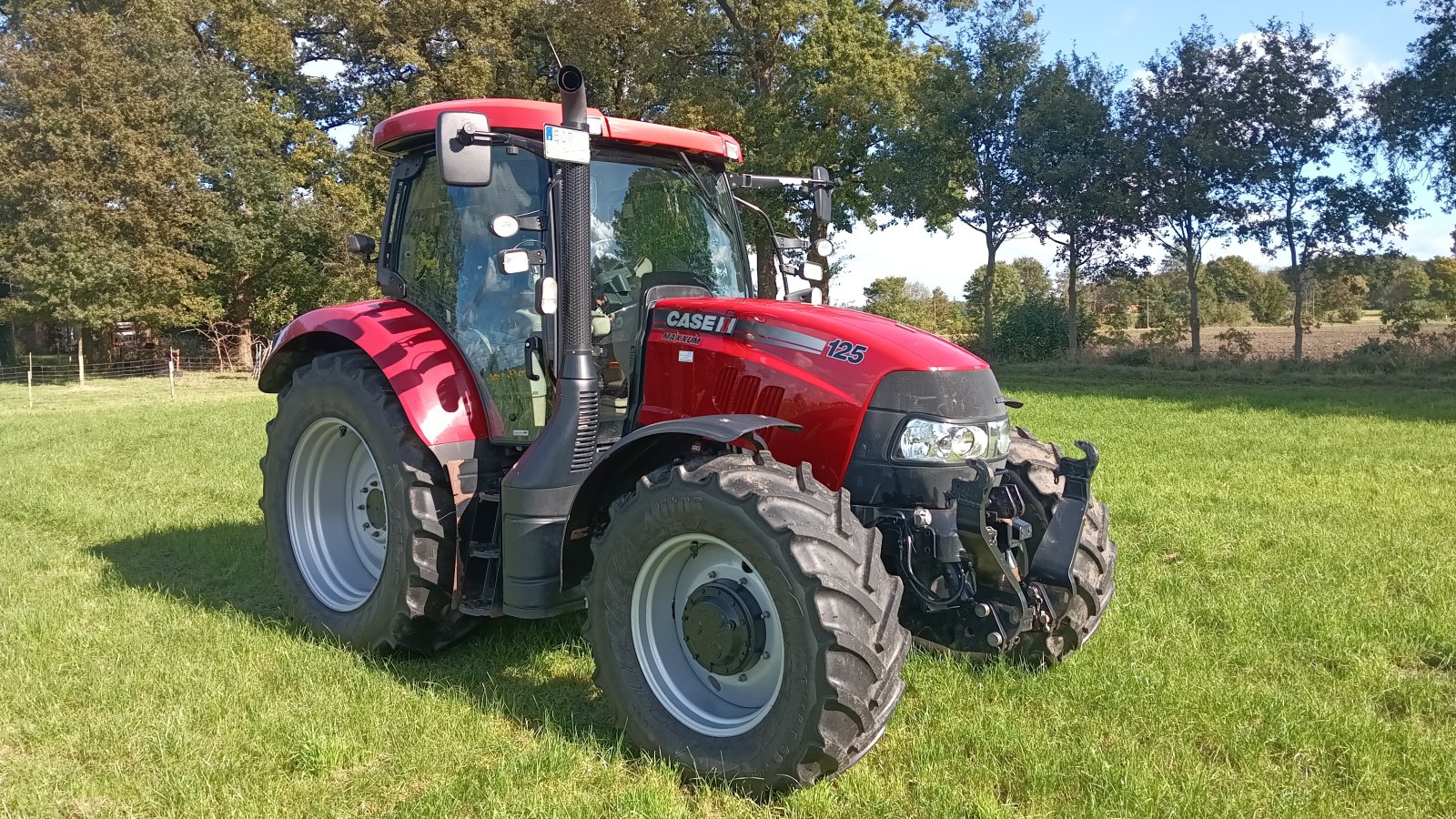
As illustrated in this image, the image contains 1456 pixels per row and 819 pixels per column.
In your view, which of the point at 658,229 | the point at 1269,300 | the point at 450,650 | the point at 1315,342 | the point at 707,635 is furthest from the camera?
the point at 1269,300

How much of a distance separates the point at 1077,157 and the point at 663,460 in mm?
21836

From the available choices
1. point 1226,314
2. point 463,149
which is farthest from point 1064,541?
point 1226,314

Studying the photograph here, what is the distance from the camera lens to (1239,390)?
1823 centimetres

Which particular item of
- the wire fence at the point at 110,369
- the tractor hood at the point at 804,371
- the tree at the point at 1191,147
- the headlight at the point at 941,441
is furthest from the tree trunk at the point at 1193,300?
the wire fence at the point at 110,369

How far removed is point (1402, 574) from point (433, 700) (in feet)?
17.6

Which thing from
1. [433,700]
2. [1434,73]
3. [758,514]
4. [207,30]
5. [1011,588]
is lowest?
[433,700]

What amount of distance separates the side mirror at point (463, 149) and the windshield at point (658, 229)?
2.23ft

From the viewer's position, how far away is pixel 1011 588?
3.38 metres

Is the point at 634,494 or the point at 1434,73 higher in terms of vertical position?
the point at 1434,73

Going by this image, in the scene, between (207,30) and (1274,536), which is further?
(207,30)

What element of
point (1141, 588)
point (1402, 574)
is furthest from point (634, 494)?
point (1402, 574)

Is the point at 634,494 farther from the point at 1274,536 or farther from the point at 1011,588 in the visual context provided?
the point at 1274,536

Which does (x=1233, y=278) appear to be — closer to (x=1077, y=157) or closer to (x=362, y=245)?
(x=1077, y=157)

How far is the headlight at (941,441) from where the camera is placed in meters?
3.36
